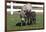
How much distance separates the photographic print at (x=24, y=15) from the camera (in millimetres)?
1167

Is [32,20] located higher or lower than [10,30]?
higher

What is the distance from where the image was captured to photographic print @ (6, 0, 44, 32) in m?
1.17

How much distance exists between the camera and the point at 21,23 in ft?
3.91

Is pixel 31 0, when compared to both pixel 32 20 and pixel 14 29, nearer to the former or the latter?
pixel 32 20

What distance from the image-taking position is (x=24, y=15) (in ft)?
3.93
